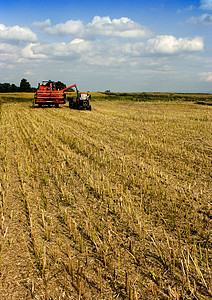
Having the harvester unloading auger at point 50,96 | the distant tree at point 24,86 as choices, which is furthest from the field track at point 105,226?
the distant tree at point 24,86

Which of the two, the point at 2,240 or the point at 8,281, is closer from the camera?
the point at 8,281

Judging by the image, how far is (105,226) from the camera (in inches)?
160

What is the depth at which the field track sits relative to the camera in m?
2.85

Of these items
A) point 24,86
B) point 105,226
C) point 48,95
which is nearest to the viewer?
point 105,226

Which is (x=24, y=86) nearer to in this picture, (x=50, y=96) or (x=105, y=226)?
(x=50, y=96)

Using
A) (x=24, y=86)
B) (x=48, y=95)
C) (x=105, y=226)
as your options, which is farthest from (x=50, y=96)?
(x=24, y=86)

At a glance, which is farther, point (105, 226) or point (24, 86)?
point (24, 86)

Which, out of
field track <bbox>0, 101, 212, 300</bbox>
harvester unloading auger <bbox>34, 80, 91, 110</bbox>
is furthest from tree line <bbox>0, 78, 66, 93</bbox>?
field track <bbox>0, 101, 212, 300</bbox>

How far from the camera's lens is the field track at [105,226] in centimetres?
285

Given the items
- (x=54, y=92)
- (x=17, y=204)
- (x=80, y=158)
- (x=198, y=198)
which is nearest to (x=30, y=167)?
(x=80, y=158)

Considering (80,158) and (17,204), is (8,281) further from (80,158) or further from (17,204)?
(80,158)

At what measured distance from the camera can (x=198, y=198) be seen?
203 inches

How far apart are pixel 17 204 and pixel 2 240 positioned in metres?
1.19

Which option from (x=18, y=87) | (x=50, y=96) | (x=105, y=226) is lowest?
(x=105, y=226)
